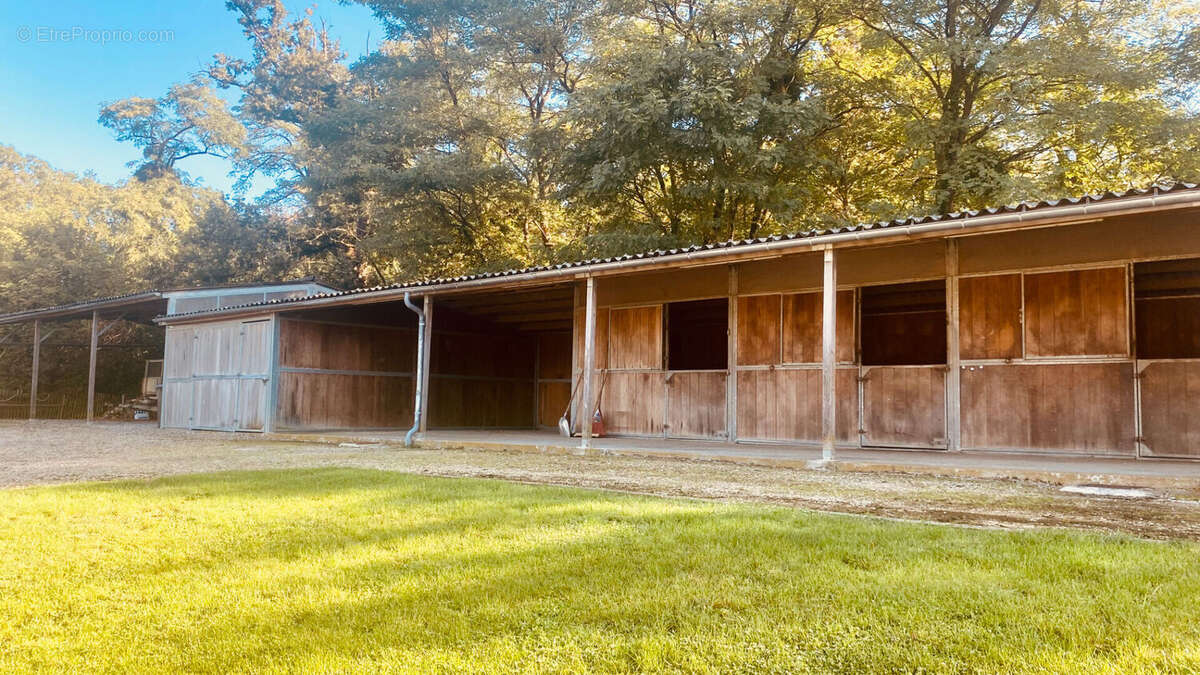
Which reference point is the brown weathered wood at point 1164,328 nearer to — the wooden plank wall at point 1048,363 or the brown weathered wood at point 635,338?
the wooden plank wall at point 1048,363

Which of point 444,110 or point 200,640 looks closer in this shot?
point 200,640

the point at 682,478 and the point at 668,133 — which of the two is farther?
the point at 668,133

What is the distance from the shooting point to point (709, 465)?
8102 mm

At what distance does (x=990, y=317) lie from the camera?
8.24m

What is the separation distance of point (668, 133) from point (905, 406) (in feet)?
30.3

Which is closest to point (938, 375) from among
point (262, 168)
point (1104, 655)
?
point (1104, 655)

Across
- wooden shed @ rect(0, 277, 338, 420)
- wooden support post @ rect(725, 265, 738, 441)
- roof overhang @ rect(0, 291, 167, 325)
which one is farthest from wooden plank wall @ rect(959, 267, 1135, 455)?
roof overhang @ rect(0, 291, 167, 325)

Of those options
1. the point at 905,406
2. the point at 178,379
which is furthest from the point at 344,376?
the point at 905,406

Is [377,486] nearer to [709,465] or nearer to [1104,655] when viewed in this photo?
[709,465]

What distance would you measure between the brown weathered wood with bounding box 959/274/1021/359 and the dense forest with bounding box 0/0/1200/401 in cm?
670

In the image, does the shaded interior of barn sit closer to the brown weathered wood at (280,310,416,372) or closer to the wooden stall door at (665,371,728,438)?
the brown weathered wood at (280,310,416,372)

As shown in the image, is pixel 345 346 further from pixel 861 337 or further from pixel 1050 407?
pixel 1050 407

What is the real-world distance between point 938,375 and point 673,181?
1037 centimetres

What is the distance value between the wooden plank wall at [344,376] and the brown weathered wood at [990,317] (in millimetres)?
10572
